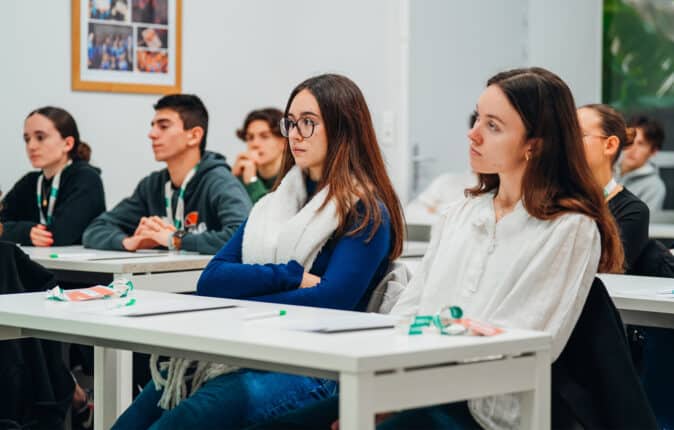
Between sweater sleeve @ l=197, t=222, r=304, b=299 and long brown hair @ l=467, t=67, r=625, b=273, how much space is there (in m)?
0.74

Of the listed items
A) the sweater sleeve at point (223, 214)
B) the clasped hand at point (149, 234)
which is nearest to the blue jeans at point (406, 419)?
the sweater sleeve at point (223, 214)

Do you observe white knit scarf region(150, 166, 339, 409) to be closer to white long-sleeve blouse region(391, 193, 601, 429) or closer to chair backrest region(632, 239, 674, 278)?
white long-sleeve blouse region(391, 193, 601, 429)

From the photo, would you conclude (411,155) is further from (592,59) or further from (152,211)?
(152,211)

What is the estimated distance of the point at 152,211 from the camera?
4746 mm

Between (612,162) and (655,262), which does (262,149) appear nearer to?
(612,162)

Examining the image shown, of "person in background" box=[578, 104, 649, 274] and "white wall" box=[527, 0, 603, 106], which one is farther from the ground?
"white wall" box=[527, 0, 603, 106]

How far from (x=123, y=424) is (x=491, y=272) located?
0.91 meters

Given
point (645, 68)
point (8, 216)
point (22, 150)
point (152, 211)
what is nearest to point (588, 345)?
point (152, 211)

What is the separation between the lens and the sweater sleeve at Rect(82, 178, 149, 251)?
4555mm

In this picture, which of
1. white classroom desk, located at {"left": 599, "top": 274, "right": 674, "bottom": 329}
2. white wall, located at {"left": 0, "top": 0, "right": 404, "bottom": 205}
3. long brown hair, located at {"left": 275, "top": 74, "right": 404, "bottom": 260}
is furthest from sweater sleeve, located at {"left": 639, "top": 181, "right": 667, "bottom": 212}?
long brown hair, located at {"left": 275, "top": 74, "right": 404, "bottom": 260}

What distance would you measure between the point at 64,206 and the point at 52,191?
0.12 metres

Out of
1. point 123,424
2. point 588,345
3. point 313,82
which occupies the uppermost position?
point 313,82

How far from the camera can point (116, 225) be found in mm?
4734

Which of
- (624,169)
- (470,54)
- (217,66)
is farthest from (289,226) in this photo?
(470,54)
